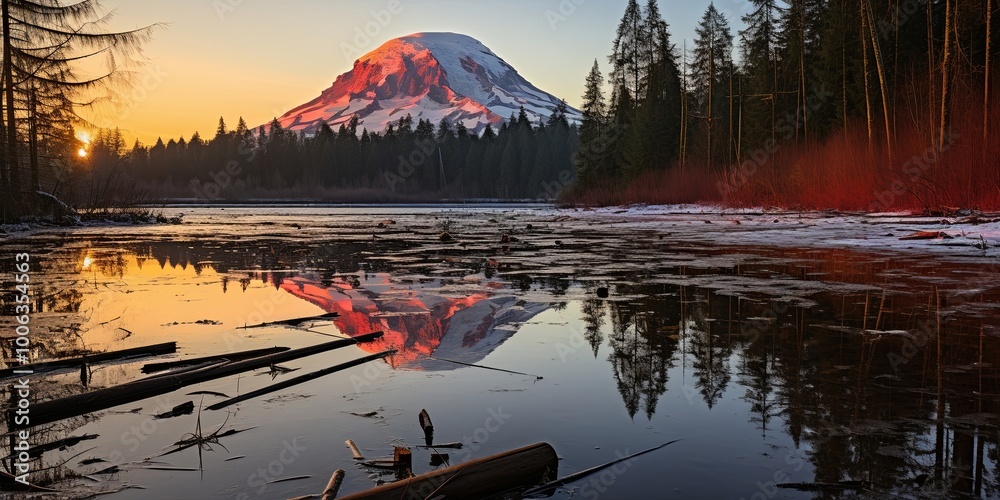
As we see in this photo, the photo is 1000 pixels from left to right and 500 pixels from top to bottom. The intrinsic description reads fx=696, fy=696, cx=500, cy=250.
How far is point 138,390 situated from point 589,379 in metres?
2.55

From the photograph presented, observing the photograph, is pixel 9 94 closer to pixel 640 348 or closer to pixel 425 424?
pixel 640 348

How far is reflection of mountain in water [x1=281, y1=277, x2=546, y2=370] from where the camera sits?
5.12m

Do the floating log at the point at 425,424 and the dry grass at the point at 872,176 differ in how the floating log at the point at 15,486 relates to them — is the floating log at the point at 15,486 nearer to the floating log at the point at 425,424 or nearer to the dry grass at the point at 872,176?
the floating log at the point at 425,424

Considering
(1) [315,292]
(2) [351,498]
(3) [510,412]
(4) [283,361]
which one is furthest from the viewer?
(1) [315,292]

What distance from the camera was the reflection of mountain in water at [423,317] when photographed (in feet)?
16.8

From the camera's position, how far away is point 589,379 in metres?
4.16

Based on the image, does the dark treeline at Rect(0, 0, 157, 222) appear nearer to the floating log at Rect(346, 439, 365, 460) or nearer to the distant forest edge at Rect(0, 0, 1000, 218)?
the distant forest edge at Rect(0, 0, 1000, 218)

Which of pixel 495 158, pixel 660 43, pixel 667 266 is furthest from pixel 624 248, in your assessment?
pixel 495 158

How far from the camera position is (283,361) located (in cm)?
459

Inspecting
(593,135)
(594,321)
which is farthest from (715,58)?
(594,321)

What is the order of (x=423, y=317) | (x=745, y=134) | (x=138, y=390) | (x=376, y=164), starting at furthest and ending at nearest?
(x=376, y=164) → (x=745, y=134) → (x=423, y=317) → (x=138, y=390)

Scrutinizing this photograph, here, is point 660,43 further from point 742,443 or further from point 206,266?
point 742,443

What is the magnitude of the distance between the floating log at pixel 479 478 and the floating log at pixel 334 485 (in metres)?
0.26

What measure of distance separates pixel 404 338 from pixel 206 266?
7.00 meters
